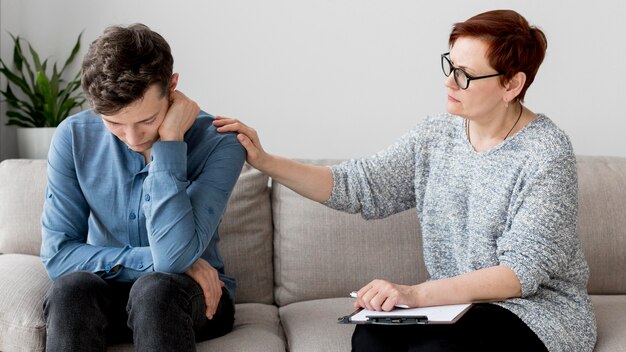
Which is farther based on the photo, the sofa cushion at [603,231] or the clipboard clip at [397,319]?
the sofa cushion at [603,231]

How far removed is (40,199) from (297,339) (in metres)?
0.87

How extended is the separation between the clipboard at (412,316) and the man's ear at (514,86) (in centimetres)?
50

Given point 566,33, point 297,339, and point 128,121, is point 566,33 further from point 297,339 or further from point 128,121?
point 128,121

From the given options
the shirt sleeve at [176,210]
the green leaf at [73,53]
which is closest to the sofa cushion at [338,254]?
the shirt sleeve at [176,210]

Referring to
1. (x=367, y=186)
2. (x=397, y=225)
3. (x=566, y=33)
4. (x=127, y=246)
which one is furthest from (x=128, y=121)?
(x=566, y=33)

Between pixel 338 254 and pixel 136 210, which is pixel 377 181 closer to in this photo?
pixel 338 254

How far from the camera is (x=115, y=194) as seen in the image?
2000 millimetres

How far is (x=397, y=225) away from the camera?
7.99 ft

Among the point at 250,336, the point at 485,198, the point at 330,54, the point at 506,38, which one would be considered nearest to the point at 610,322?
the point at 485,198

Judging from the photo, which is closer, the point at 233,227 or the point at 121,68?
the point at 121,68

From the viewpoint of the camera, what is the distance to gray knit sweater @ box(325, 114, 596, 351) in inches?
72.8

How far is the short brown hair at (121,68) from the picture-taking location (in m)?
1.76

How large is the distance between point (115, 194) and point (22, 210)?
53cm

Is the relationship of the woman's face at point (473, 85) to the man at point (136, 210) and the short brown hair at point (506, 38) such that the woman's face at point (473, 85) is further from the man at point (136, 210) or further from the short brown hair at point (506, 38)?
the man at point (136, 210)
